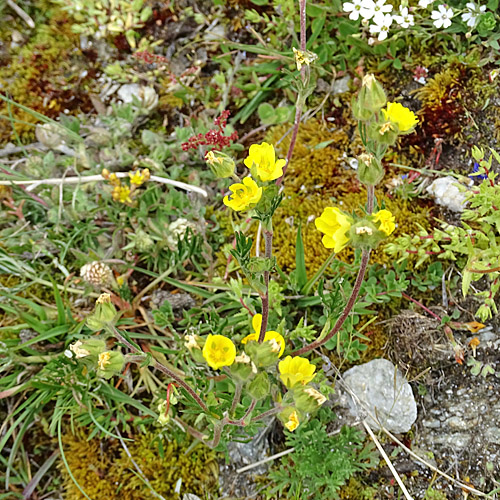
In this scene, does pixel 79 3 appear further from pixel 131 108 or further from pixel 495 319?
pixel 495 319

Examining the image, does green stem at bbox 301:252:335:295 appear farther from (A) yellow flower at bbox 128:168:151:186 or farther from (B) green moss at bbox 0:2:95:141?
(B) green moss at bbox 0:2:95:141

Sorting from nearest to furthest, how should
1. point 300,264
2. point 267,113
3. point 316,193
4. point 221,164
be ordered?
point 221,164 → point 300,264 → point 316,193 → point 267,113

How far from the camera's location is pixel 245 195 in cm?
189

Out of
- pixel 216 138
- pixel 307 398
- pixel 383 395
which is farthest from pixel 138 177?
pixel 383 395

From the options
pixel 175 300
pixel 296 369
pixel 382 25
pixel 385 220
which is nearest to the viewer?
pixel 385 220

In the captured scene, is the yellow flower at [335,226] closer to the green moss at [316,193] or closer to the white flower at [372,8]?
the green moss at [316,193]

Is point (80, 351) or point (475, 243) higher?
point (80, 351)

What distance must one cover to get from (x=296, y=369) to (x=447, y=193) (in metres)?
1.41

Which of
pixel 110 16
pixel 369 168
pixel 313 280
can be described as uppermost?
pixel 369 168

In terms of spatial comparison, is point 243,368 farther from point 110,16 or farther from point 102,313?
point 110,16

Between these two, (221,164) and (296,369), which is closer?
(221,164)

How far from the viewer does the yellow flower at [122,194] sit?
2.96 m

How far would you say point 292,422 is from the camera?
71.1 inches

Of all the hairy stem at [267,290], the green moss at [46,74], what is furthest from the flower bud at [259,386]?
the green moss at [46,74]
